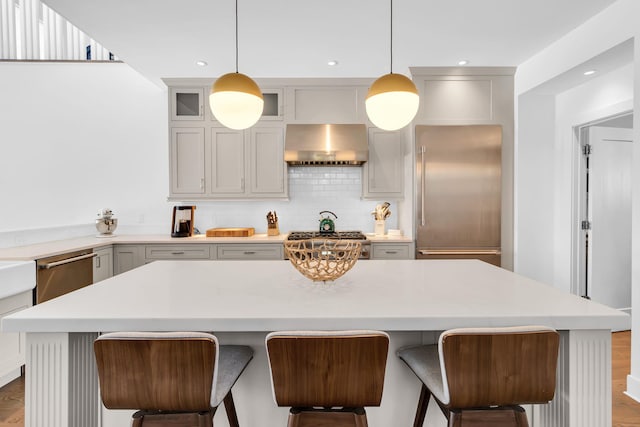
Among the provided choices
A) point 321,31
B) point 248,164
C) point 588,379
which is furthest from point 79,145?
point 588,379

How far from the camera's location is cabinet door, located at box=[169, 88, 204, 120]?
3912 mm

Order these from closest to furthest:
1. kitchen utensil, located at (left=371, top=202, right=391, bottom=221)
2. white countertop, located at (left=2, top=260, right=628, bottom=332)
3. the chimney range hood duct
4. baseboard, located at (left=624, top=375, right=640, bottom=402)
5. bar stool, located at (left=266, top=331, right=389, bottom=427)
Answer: bar stool, located at (left=266, top=331, right=389, bottom=427)
white countertop, located at (left=2, top=260, right=628, bottom=332)
baseboard, located at (left=624, top=375, right=640, bottom=402)
the chimney range hood duct
kitchen utensil, located at (left=371, top=202, right=391, bottom=221)

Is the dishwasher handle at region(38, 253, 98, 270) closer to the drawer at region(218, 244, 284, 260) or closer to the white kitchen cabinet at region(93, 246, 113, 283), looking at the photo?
the white kitchen cabinet at region(93, 246, 113, 283)

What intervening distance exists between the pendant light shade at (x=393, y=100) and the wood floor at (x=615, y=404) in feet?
7.21

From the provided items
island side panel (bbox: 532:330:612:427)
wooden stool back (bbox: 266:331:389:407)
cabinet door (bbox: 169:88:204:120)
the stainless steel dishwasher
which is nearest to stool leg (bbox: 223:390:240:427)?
wooden stool back (bbox: 266:331:389:407)

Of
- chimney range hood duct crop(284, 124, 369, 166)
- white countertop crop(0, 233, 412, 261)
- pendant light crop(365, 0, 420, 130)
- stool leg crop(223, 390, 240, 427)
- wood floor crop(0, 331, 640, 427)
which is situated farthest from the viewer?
chimney range hood duct crop(284, 124, 369, 166)

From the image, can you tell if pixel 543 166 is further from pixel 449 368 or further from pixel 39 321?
pixel 39 321

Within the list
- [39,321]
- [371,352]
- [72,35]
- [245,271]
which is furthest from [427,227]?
[72,35]

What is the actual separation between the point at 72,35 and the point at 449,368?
5571mm

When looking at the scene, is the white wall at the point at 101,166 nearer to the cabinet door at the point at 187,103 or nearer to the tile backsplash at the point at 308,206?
the tile backsplash at the point at 308,206

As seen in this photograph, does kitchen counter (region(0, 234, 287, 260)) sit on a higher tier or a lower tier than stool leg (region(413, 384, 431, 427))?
higher

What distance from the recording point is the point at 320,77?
12.6ft

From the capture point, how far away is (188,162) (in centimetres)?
393

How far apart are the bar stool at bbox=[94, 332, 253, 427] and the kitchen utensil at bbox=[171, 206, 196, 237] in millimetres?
3016
